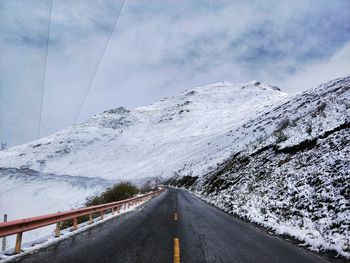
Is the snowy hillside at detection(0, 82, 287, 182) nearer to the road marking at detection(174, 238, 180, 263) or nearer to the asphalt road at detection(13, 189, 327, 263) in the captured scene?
the asphalt road at detection(13, 189, 327, 263)

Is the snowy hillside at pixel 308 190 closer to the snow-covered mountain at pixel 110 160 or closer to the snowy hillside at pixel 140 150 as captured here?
the snow-covered mountain at pixel 110 160

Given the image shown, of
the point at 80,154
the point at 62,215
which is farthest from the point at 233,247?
the point at 80,154

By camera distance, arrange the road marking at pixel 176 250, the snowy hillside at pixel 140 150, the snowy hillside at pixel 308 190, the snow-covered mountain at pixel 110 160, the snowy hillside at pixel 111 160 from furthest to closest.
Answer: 1. the snowy hillside at pixel 140 150
2. the snow-covered mountain at pixel 110 160
3. the snowy hillside at pixel 111 160
4. the snowy hillside at pixel 308 190
5. the road marking at pixel 176 250

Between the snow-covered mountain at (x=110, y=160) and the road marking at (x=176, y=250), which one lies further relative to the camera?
the snow-covered mountain at (x=110, y=160)

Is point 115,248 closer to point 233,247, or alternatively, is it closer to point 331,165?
point 233,247

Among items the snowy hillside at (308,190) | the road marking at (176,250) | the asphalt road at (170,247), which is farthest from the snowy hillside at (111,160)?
the road marking at (176,250)

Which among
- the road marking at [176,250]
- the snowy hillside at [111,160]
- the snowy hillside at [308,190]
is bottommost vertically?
the road marking at [176,250]

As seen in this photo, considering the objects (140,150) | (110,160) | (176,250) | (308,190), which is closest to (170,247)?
(176,250)

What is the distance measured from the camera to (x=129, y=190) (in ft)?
102

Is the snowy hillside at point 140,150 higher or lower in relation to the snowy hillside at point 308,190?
higher

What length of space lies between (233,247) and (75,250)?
398 centimetres

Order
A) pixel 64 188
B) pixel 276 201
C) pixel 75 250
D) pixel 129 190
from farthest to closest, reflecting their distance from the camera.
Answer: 1. pixel 64 188
2. pixel 129 190
3. pixel 276 201
4. pixel 75 250

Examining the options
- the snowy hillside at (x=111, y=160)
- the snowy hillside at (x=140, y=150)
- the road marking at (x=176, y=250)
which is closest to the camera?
the road marking at (x=176, y=250)

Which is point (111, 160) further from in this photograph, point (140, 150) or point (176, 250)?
point (176, 250)
